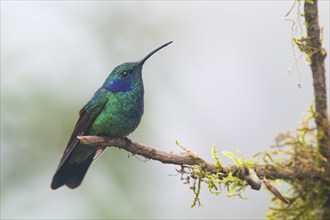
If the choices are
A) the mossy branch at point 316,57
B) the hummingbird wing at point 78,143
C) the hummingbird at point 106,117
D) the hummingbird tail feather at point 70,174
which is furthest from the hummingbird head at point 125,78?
the mossy branch at point 316,57

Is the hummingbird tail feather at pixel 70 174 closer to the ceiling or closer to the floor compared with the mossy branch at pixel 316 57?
closer to the floor

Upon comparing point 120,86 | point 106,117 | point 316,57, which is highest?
point 316,57

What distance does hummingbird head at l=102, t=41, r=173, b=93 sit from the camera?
4688mm

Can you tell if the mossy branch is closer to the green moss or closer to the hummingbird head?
the green moss

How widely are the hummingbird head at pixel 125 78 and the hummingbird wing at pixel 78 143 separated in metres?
0.10

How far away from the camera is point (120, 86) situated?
15.4 feet

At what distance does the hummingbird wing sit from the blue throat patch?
0.07 meters

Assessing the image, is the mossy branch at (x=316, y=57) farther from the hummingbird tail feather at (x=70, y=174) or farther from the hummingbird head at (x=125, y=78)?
the hummingbird tail feather at (x=70, y=174)

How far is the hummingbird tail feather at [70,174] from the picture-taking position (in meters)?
4.79

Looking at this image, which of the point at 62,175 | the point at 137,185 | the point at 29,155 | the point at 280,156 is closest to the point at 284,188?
the point at 280,156

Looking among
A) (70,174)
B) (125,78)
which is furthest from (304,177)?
(70,174)

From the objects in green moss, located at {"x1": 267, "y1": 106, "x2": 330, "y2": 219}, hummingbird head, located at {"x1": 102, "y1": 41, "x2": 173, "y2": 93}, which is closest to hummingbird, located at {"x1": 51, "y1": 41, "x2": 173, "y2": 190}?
hummingbird head, located at {"x1": 102, "y1": 41, "x2": 173, "y2": 93}

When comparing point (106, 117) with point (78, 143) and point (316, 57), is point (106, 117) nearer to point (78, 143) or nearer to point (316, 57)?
point (78, 143)

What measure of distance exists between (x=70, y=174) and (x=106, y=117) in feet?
2.21
